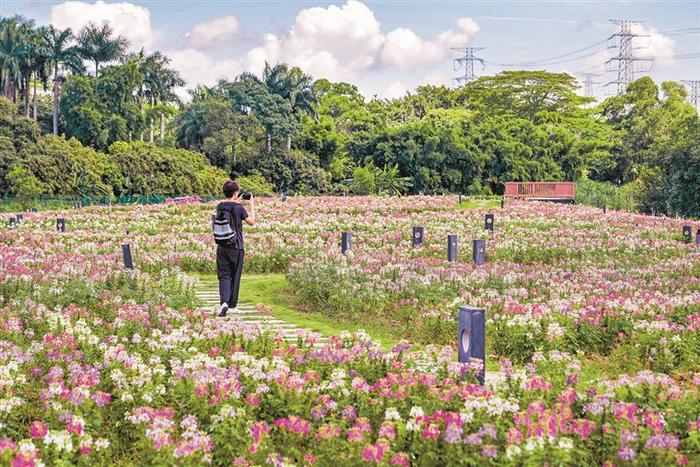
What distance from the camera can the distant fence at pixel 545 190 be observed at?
5366 cm

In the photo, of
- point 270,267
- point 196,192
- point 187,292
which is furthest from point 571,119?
point 187,292

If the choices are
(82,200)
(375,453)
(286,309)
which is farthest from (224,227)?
(82,200)

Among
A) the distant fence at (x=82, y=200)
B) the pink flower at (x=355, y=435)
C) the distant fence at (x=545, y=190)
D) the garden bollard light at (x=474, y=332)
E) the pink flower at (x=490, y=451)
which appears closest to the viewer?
the pink flower at (x=490, y=451)

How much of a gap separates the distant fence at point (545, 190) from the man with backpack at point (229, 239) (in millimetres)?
43029

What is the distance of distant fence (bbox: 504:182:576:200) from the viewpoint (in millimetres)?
53656

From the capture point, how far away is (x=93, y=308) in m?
11.1

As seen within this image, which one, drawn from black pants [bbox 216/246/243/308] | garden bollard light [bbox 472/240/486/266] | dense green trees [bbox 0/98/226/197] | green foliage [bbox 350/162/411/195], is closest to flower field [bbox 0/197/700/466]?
black pants [bbox 216/246/243/308]

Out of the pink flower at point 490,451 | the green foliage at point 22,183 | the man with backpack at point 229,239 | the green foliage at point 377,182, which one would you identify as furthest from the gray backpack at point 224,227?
the green foliage at point 377,182

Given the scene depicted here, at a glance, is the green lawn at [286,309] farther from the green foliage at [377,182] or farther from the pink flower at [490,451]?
the green foliage at [377,182]

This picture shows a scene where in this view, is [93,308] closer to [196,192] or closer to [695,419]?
[695,419]

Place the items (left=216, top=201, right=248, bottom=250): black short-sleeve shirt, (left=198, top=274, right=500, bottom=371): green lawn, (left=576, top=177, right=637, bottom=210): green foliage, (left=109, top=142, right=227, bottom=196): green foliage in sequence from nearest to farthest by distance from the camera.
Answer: (left=198, top=274, right=500, bottom=371): green lawn, (left=216, top=201, right=248, bottom=250): black short-sleeve shirt, (left=576, top=177, right=637, bottom=210): green foliage, (left=109, top=142, right=227, bottom=196): green foliage

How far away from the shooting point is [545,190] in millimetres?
54781

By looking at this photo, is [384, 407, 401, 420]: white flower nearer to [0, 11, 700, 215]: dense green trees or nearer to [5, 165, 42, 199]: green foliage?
[5, 165, 42, 199]: green foliage

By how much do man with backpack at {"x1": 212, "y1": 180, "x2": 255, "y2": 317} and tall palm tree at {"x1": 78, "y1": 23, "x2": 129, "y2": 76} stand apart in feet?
205
